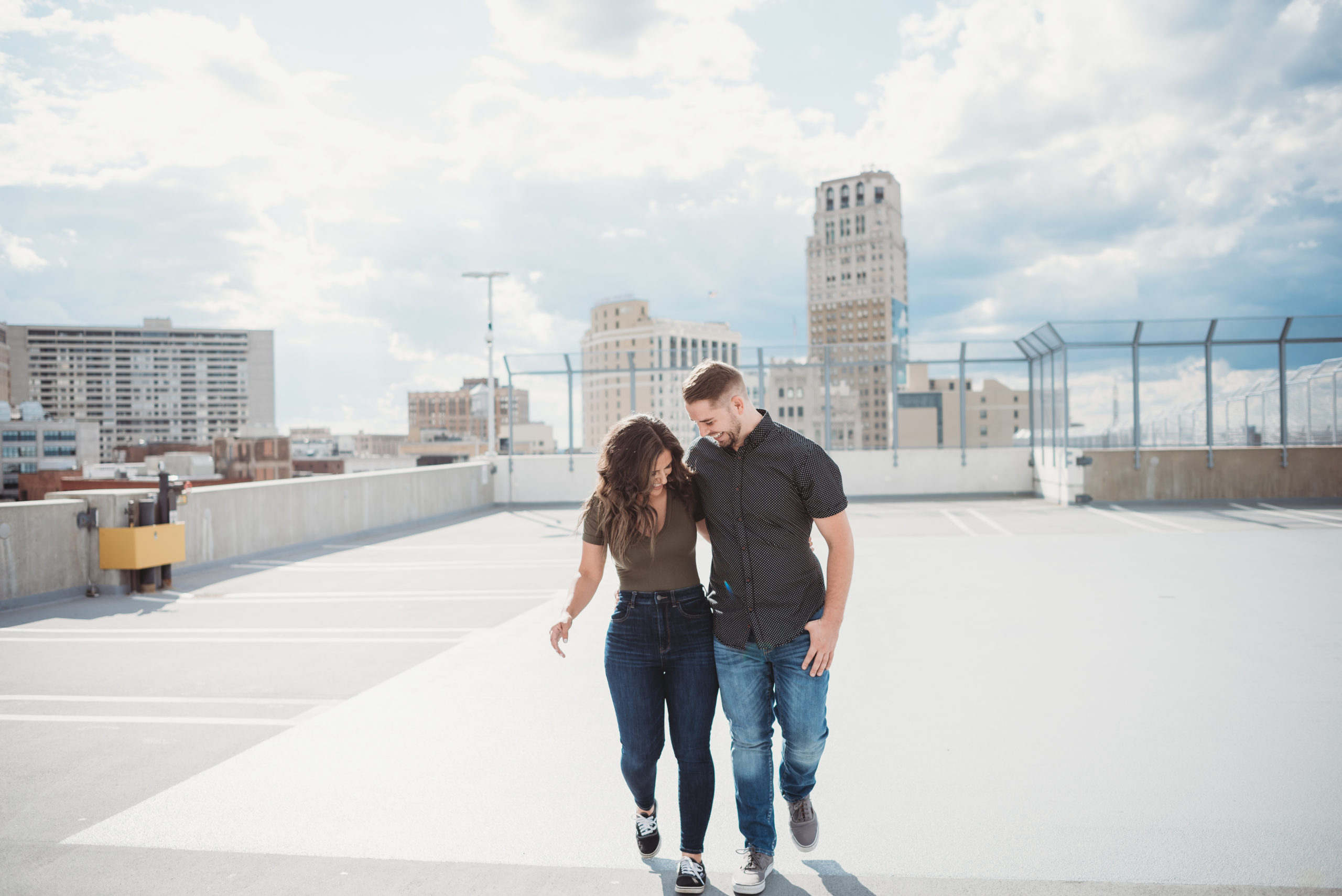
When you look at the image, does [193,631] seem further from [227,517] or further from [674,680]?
[674,680]

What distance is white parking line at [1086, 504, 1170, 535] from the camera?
11594 mm

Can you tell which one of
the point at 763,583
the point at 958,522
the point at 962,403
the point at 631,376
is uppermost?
the point at 631,376

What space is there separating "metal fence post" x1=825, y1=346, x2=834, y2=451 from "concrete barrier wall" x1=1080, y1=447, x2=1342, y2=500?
5.09m

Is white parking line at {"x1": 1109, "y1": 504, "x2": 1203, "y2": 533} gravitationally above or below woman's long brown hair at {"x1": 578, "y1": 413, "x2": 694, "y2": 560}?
below

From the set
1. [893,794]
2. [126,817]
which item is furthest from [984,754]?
[126,817]

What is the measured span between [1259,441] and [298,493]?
16.7 metres

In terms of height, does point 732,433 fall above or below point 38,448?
below

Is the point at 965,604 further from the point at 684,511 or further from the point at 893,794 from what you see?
the point at 684,511

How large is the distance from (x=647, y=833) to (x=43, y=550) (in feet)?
25.2

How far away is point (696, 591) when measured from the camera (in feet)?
9.02

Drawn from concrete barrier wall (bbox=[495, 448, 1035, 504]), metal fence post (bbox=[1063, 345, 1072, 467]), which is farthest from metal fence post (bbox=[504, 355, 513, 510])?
metal fence post (bbox=[1063, 345, 1072, 467])

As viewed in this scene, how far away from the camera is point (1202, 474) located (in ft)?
52.2

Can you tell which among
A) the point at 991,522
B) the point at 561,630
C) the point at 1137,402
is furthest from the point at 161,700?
the point at 1137,402

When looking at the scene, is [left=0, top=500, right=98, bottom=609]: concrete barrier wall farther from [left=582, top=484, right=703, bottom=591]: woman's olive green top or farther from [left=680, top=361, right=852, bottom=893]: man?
[left=680, top=361, right=852, bottom=893]: man
